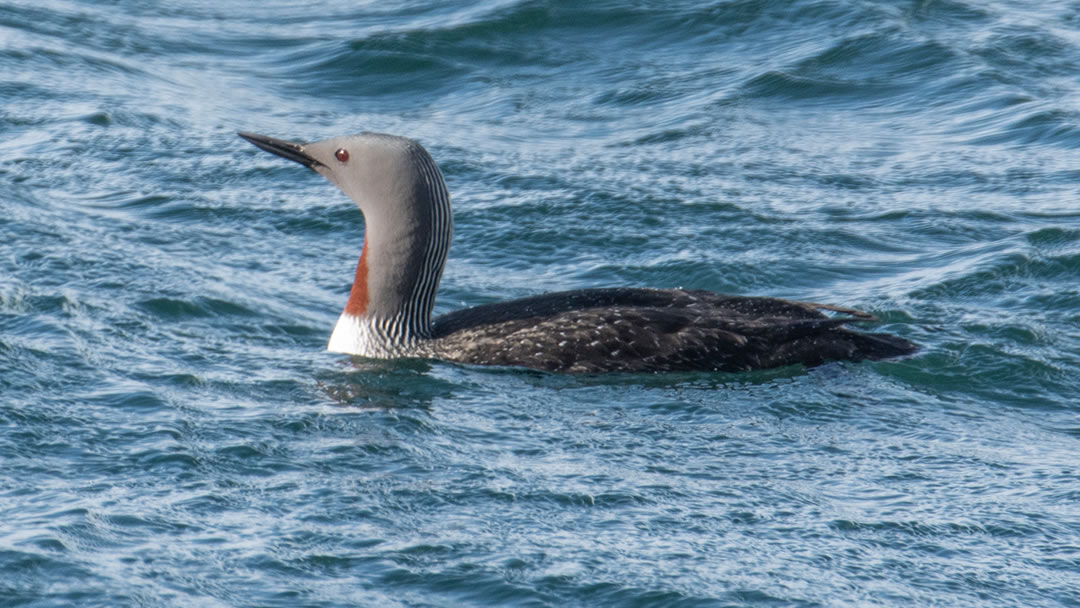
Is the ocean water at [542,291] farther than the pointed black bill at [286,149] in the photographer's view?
No

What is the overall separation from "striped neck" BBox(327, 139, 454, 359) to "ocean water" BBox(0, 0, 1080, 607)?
197mm

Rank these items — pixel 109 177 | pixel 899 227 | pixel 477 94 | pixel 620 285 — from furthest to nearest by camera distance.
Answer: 1. pixel 477 94
2. pixel 109 177
3. pixel 899 227
4. pixel 620 285

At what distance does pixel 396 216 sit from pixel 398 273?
276 mm

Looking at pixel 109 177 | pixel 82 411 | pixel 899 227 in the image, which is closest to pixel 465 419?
pixel 82 411

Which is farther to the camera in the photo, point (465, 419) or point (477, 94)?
point (477, 94)

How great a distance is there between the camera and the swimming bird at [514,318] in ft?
25.0

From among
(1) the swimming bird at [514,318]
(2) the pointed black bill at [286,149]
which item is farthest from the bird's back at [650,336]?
(2) the pointed black bill at [286,149]

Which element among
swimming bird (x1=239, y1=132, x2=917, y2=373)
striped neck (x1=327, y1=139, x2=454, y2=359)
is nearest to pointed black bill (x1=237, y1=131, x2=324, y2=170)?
swimming bird (x1=239, y1=132, x2=917, y2=373)

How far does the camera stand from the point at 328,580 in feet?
18.2

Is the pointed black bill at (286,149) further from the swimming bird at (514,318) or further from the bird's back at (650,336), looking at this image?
the bird's back at (650,336)

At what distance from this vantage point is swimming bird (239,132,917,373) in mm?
7625

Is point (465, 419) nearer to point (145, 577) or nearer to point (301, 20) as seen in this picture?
point (145, 577)

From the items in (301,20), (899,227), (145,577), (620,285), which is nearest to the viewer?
(145,577)

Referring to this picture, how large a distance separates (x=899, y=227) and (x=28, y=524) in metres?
5.94
